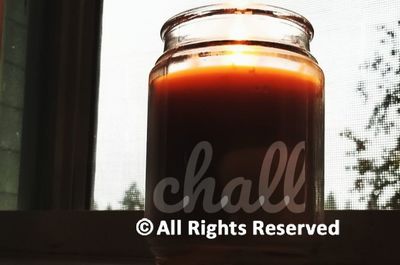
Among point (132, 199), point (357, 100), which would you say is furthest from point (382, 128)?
point (132, 199)

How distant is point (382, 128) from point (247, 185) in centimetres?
27

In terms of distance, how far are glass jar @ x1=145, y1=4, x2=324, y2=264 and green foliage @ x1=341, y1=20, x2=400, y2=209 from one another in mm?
157

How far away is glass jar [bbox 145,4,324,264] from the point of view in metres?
0.65

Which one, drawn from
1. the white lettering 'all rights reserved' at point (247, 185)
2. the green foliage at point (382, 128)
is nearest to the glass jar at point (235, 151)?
the white lettering 'all rights reserved' at point (247, 185)

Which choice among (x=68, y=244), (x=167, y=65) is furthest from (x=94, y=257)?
(x=167, y=65)

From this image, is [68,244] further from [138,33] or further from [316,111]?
[316,111]

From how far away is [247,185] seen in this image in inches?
25.8

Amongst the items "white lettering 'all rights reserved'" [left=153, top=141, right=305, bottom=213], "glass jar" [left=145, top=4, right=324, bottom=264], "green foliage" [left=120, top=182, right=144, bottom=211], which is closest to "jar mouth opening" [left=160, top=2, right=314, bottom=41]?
"glass jar" [left=145, top=4, right=324, bottom=264]

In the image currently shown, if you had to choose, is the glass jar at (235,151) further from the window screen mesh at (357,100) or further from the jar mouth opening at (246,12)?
the window screen mesh at (357,100)

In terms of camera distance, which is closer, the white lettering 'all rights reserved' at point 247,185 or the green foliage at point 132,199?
the white lettering 'all rights reserved' at point 247,185

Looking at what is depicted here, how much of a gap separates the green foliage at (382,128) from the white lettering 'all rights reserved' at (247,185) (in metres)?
0.20

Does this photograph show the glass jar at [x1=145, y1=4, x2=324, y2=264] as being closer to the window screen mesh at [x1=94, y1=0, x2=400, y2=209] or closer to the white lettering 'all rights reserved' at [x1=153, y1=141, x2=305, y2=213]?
the white lettering 'all rights reserved' at [x1=153, y1=141, x2=305, y2=213]

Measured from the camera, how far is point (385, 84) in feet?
2.82

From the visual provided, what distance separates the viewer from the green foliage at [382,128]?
84cm
